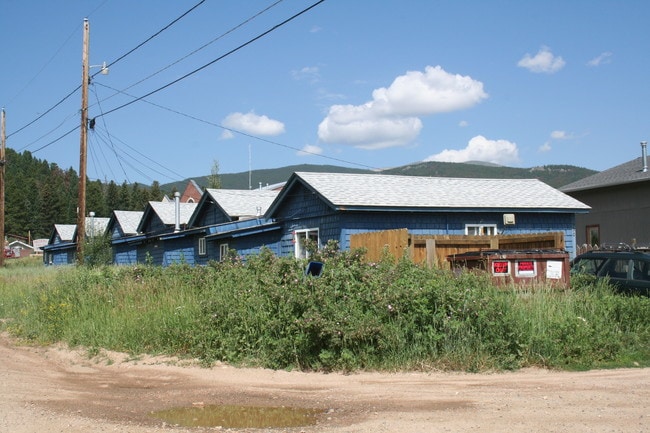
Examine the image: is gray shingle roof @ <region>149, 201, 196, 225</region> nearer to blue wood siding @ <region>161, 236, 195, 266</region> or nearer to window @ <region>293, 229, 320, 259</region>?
blue wood siding @ <region>161, 236, 195, 266</region>

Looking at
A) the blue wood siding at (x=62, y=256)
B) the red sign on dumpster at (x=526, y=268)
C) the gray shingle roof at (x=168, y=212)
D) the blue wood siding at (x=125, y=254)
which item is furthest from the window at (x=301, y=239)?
the blue wood siding at (x=62, y=256)

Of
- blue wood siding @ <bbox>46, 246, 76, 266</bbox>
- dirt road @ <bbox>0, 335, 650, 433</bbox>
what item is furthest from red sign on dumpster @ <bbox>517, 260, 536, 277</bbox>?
blue wood siding @ <bbox>46, 246, 76, 266</bbox>

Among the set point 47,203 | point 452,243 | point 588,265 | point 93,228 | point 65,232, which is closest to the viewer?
point 588,265

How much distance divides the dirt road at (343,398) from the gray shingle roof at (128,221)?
33.6 metres

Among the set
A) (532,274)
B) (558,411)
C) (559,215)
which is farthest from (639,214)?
(558,411)

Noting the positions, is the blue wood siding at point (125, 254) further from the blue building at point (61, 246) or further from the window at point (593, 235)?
the window at point (593, 235)

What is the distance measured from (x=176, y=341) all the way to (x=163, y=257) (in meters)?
26.9

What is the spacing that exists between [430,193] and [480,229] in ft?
7.20

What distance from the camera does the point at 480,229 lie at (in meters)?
23.9

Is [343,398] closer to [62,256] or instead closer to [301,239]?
[301,239]

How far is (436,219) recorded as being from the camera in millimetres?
23203

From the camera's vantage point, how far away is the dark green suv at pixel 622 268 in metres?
12.9

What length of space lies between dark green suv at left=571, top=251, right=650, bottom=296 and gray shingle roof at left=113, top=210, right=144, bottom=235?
33895mm

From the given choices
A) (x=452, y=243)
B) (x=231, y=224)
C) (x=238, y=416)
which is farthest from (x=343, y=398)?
(x=231, y=224)
